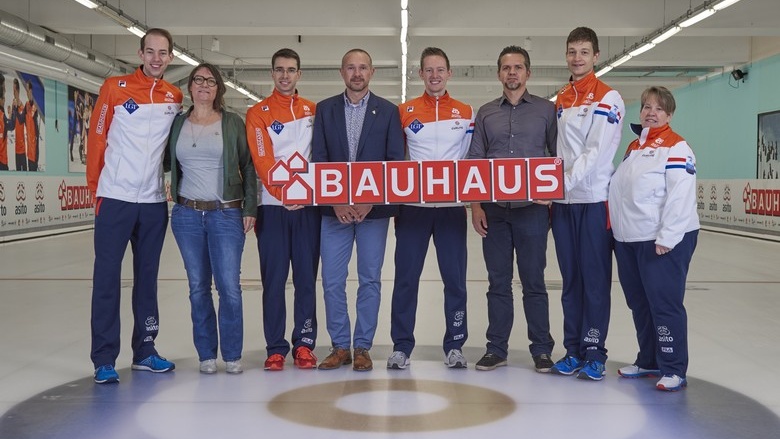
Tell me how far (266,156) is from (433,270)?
563 centimetres

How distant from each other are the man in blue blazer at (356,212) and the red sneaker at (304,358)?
6 cm

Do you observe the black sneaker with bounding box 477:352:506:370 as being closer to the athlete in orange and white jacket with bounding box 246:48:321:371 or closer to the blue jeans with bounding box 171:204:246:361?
the athlete in orange and white jacket with bounding box 246:48:321:371

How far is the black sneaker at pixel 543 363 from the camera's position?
4.34m

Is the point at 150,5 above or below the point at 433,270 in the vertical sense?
above

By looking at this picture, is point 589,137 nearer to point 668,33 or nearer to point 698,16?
point 698,16

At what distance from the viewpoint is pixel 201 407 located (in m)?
3.63

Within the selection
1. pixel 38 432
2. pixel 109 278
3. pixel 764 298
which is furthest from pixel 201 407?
pixel 764 298

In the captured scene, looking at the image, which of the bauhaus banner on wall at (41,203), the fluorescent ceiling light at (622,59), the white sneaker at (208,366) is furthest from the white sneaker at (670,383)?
the fluorescent ceiling light at (622,59)

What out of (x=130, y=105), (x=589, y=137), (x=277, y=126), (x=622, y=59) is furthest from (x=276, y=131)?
(x=622, y=59)

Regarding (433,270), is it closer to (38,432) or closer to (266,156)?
(266,156)

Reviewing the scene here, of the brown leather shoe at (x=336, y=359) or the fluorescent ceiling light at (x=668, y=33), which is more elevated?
the fluorescent ceiling light at (x=668, y=33)

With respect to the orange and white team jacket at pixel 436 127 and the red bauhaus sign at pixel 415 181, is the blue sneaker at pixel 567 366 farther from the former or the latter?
the orange and white team jacket at pixel 436 127

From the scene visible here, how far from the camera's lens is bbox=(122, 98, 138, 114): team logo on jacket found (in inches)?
164

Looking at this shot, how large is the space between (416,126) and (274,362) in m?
1.58
